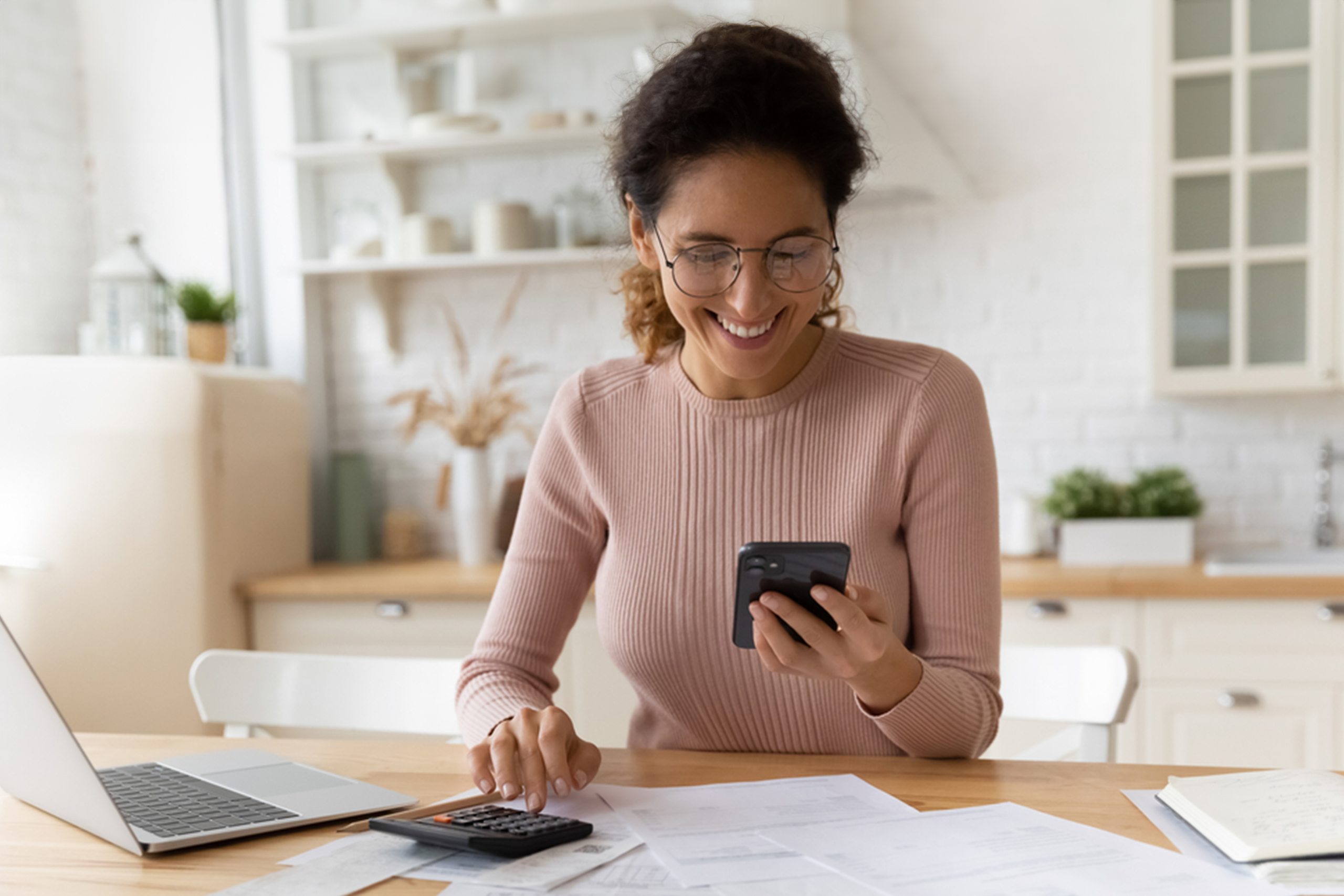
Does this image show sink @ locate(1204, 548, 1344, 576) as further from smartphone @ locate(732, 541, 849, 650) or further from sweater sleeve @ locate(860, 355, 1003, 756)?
smartphone @ locate(732, 541, 849, 650)

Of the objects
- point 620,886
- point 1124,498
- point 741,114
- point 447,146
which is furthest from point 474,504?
point 620,886

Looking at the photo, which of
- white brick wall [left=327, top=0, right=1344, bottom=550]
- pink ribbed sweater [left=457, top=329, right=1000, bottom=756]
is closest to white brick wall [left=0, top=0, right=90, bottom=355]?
white brick wall [left=327, top=0, right=1344, bottom=550]

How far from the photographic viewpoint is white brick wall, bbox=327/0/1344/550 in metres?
3.01

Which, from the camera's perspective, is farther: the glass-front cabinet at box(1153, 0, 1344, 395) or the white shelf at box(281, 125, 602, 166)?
the white shelf at box(281, 125, 602, 166)

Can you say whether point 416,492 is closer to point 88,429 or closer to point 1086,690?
point 88,429

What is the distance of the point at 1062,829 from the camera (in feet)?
3.03

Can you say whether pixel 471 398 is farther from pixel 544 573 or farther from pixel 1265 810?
pixel 1265 810

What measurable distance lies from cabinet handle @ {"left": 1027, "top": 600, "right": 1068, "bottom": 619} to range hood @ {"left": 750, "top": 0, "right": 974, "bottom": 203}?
1.08 m

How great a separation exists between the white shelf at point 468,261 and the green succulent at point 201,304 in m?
0.26

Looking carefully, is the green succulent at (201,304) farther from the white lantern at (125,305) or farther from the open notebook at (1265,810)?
the open notebook at (1265,810)

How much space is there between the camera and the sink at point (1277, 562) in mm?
2578

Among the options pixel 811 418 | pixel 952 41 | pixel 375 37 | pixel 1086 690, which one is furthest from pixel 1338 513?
pixel 375 37

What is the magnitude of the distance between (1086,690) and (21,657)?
1.12m

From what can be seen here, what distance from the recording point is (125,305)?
3.04m
